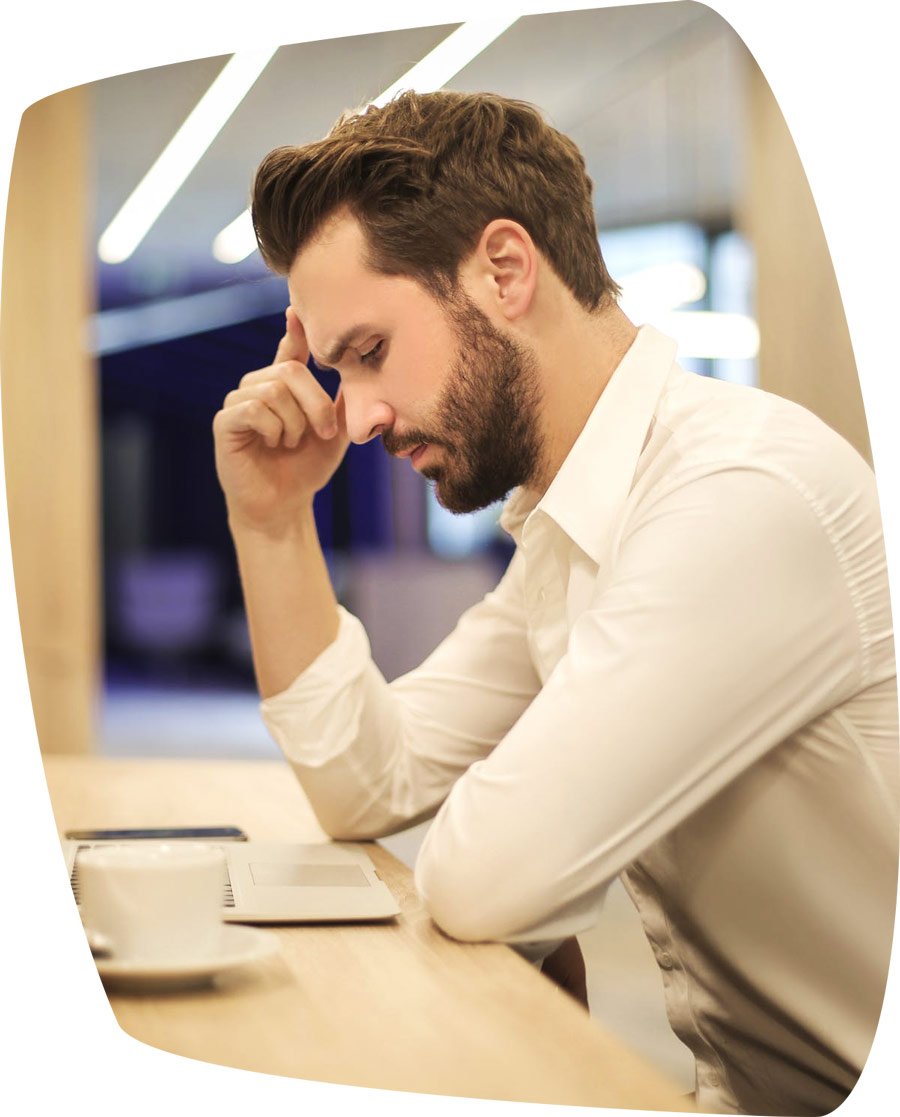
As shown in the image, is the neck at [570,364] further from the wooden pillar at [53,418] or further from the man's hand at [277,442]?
the wooden pillar at [53,418]

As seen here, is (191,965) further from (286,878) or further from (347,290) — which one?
(347,290)

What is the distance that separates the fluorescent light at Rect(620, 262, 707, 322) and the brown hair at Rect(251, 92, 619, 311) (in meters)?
0.03

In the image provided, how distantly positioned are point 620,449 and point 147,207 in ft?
1.07

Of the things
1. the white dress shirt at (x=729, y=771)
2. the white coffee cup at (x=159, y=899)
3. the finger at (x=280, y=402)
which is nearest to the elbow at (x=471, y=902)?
the white dress shirt at (x=729, y=771)

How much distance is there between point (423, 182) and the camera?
65 cm

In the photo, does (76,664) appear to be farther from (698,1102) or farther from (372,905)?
(698,1102)

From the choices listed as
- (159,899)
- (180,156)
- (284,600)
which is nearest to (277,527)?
(284,600)

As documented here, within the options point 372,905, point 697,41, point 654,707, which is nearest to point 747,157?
point 697,41

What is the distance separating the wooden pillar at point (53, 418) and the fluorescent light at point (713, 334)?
37 centimetres

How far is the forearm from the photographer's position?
872mm

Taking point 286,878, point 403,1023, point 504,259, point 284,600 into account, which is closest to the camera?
point 403,1023

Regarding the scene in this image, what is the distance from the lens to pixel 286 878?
745 millimetres

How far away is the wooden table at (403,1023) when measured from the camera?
51cm

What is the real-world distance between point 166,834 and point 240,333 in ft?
1.23
